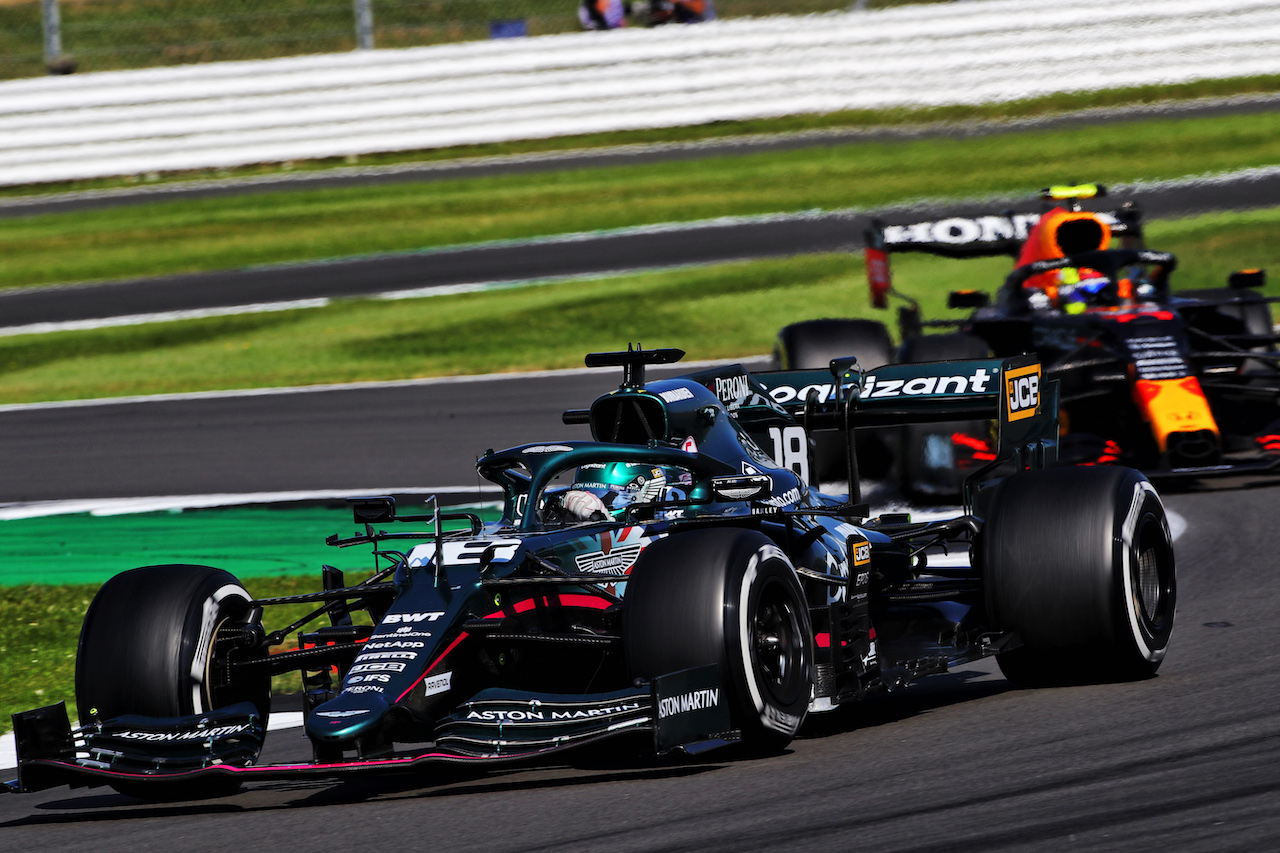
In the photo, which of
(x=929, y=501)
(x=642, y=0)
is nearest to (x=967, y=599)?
(x=929, y=501)

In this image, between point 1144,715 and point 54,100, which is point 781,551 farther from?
point 54,100

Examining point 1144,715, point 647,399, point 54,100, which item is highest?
point 54,100

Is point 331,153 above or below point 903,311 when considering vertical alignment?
above

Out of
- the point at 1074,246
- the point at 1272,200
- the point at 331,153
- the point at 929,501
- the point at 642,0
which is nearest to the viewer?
the point at 929,501

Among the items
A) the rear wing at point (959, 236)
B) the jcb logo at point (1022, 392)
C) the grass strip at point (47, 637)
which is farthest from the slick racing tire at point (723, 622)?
the rear wing at point (959, 236)

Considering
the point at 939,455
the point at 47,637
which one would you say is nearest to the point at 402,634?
the point at 47,637

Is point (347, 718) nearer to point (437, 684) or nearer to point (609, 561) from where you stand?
point (437, 684)

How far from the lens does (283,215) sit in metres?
24.6

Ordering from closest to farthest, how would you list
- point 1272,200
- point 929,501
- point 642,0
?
point 929,501, point 1272,200, point 642,0

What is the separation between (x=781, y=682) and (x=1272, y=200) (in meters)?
17.6

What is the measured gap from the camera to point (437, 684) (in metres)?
6.02

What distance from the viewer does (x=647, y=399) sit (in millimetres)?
7133

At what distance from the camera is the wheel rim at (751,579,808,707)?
6.06m

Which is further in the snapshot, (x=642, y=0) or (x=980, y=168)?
(x=642, y=0)
